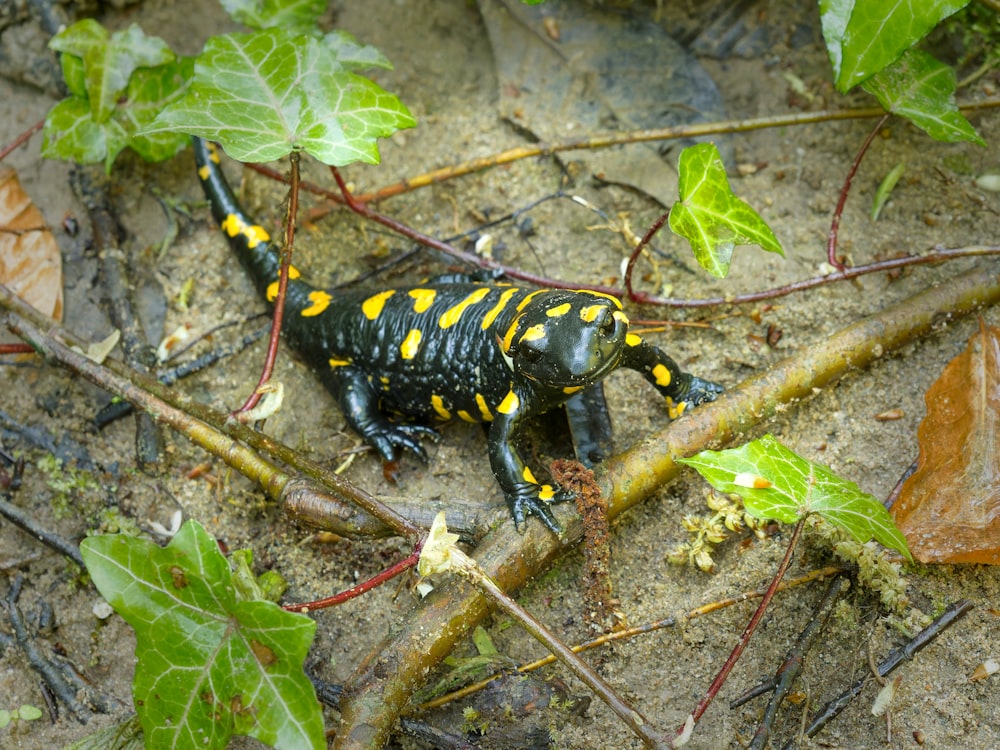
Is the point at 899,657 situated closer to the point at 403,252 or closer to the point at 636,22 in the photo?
the point at 403,252

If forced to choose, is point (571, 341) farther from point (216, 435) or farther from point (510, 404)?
point (216, 435)

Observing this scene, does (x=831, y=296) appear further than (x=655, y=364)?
Yes

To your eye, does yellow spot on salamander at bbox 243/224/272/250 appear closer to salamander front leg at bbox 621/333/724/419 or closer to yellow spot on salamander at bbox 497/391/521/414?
yellow spot on salamander at bbox 497/391/521/414

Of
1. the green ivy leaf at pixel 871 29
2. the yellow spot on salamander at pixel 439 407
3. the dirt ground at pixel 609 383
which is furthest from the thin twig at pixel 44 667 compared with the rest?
the green ivy leaf at pixel 871 29

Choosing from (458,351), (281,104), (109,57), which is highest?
(109,57)

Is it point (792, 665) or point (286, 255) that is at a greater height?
point (286, 255)

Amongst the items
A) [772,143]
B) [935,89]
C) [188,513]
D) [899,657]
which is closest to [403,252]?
[188,513]

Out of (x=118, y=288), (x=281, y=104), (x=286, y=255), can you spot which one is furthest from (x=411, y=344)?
(x=118, y=288)

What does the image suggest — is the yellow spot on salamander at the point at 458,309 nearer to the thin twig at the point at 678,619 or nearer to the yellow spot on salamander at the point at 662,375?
the yellow spot on salamander at the point at 662,375

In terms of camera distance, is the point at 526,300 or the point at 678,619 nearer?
the point at 678,619
